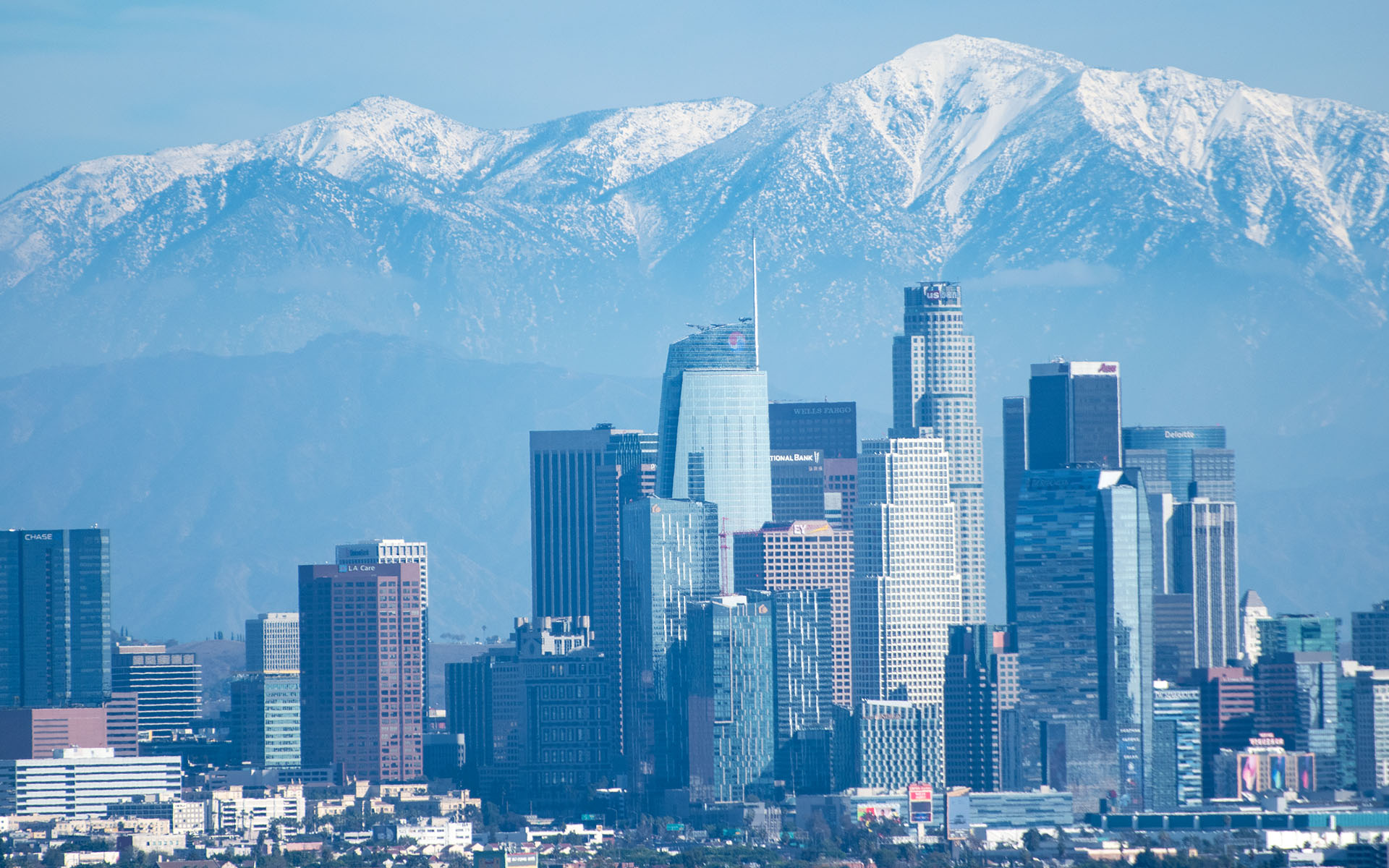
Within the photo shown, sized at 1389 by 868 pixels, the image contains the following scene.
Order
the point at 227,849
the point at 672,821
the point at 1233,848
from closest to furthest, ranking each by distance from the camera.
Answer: the point at 1233,848, the point at 227,849, the point at 672,821

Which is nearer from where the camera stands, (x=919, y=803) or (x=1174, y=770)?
(x=919, y=803)

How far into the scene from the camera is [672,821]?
647 feet

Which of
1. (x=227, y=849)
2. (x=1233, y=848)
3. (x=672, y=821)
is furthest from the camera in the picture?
(x=672, y=821)

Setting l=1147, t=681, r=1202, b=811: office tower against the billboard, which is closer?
Result: the billboard

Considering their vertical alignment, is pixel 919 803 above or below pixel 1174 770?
below

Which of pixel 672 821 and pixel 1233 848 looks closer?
pixel 1233 848

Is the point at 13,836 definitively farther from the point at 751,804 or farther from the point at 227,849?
the point at 751,804

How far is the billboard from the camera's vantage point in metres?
189

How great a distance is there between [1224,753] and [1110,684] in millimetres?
8103

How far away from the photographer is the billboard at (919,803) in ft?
620

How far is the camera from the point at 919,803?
19062cm

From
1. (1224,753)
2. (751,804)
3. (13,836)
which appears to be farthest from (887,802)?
(13,836)

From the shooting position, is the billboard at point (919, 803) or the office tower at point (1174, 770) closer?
the billboard at point (919, 803)

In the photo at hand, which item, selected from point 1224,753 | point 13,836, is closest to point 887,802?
point 1224,753
